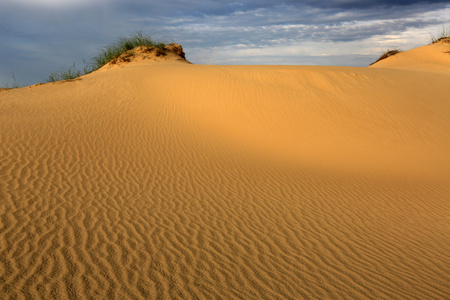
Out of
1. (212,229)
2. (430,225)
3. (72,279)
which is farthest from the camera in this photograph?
(430,225)

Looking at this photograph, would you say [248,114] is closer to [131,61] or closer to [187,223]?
[187,223]

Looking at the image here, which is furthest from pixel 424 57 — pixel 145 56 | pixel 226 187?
pixel 226 187

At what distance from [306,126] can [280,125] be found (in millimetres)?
966

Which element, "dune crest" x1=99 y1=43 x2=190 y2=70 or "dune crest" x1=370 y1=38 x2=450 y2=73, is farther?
"dune crest" x1=370 y1=38 x2=450 y2=73

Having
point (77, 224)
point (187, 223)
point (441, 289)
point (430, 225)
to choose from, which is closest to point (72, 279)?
point (77, 224)

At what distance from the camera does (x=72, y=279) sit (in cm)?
389

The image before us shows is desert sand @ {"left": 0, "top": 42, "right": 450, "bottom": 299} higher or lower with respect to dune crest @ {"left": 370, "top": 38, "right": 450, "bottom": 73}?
lower

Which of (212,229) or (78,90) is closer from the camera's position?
(212,229)

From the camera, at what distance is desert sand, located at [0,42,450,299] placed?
4.17 meters

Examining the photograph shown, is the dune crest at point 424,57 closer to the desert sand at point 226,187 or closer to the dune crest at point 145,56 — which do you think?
the desert sand at point 226,187

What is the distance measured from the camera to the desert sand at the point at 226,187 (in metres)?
4.17

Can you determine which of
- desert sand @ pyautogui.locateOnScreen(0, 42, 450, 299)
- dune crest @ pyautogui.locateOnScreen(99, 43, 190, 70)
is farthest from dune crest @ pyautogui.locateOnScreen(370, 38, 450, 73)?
dune crest @ pyautogui.locateOnScreen(99, 43, 190, 70)

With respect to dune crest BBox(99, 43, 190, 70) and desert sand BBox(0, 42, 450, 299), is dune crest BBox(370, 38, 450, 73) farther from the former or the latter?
dune crest BBox(99, 43, 190, 70)

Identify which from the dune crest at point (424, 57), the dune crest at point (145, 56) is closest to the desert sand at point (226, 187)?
the dune crest at point (145, 56)
